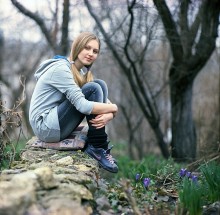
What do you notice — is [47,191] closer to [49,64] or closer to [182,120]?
[49,64]

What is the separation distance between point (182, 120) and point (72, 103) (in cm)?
401

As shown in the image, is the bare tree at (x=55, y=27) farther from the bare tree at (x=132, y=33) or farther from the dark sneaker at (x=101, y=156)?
the dark sneaker at (x=101, y=156)

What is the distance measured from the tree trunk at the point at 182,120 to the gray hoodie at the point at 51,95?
12.2ft

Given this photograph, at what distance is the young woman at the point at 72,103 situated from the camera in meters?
3.60

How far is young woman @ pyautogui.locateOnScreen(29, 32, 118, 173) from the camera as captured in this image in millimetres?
3602

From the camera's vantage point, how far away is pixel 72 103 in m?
3.55

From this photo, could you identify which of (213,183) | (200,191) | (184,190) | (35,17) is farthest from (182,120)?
(184,190)

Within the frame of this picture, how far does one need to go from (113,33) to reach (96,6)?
0.55 m

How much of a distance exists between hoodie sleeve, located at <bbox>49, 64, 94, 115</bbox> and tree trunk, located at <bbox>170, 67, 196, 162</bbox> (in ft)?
12.4

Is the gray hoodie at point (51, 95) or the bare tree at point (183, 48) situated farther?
the bare tree at point (183, 48)

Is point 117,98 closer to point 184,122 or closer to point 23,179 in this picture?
point 184,122

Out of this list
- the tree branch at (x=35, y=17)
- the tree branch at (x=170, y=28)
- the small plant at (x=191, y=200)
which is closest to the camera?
the small plant at (x=191, y=200)

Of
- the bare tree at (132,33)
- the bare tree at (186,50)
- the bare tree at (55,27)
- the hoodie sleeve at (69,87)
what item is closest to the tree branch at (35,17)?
the bare tree at (55,27)

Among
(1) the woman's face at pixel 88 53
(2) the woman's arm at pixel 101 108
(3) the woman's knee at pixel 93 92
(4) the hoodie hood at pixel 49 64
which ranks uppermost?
(1) the woman's face at pixel 88 53
